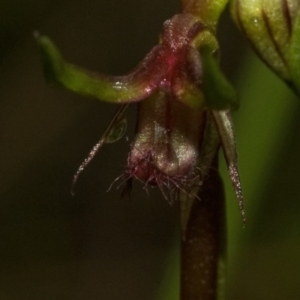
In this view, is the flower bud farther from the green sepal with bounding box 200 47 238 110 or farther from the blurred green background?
the blurred green background

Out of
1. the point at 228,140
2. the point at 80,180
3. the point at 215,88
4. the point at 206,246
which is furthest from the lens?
the point at 80,180

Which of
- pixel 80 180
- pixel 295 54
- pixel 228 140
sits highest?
pixel 295 54

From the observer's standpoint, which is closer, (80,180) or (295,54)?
(295,54)

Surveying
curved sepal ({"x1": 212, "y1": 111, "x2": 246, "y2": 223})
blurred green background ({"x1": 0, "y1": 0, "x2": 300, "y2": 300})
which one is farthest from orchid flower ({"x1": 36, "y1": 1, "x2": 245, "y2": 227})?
blurred green background ({"x1": 0, "y1": 0, "x2": 300, "y2": 300})

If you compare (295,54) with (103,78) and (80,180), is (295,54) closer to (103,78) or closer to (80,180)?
(103,78)

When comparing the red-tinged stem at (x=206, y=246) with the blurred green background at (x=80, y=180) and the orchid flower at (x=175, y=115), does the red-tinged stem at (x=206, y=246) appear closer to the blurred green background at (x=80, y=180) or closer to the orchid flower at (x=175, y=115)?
the orchid flower at (x=175, y=115)

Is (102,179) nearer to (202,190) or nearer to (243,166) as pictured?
(243,166)

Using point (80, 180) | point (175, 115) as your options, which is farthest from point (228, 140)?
point (80, 180)
